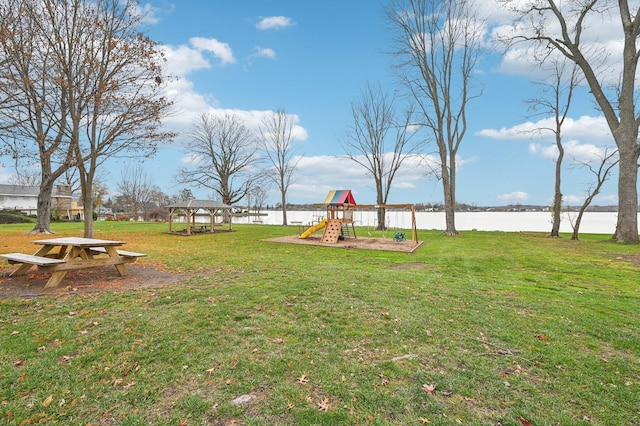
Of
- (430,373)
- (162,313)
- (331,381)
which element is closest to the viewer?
(331,381)

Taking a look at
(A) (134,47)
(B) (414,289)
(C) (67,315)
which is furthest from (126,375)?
(A) (134,47)

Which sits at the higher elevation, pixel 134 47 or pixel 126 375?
pixel 134 47

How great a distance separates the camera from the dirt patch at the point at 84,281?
5.21 meters

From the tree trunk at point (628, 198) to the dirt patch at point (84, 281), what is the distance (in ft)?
56.6

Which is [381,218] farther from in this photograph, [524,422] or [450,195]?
[524,422]

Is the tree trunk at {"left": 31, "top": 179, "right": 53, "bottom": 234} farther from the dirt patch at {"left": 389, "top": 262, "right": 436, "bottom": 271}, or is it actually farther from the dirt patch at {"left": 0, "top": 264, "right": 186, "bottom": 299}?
the dirt patch at {"left": 389, "top": 262, "right": 436, "bottom": 271}

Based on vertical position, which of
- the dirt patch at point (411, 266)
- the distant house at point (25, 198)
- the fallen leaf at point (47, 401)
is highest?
the distant house at point (25, 198)

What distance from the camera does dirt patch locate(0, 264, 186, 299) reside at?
5.21 m

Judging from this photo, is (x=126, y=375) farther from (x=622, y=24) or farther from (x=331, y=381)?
(x=622, y=24)

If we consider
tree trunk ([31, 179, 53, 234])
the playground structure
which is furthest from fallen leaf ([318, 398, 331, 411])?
tree trunk ([31, 179, 53, 234])

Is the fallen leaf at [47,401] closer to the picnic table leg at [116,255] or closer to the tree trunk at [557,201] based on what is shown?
the picnic table leg at [116,255]

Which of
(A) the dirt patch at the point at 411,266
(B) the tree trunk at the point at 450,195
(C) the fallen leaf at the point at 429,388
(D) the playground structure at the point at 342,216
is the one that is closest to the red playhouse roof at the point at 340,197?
(D) the playground structure at the point at 342,216

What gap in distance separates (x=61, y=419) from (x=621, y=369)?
4804mm

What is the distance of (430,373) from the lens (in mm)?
2787
